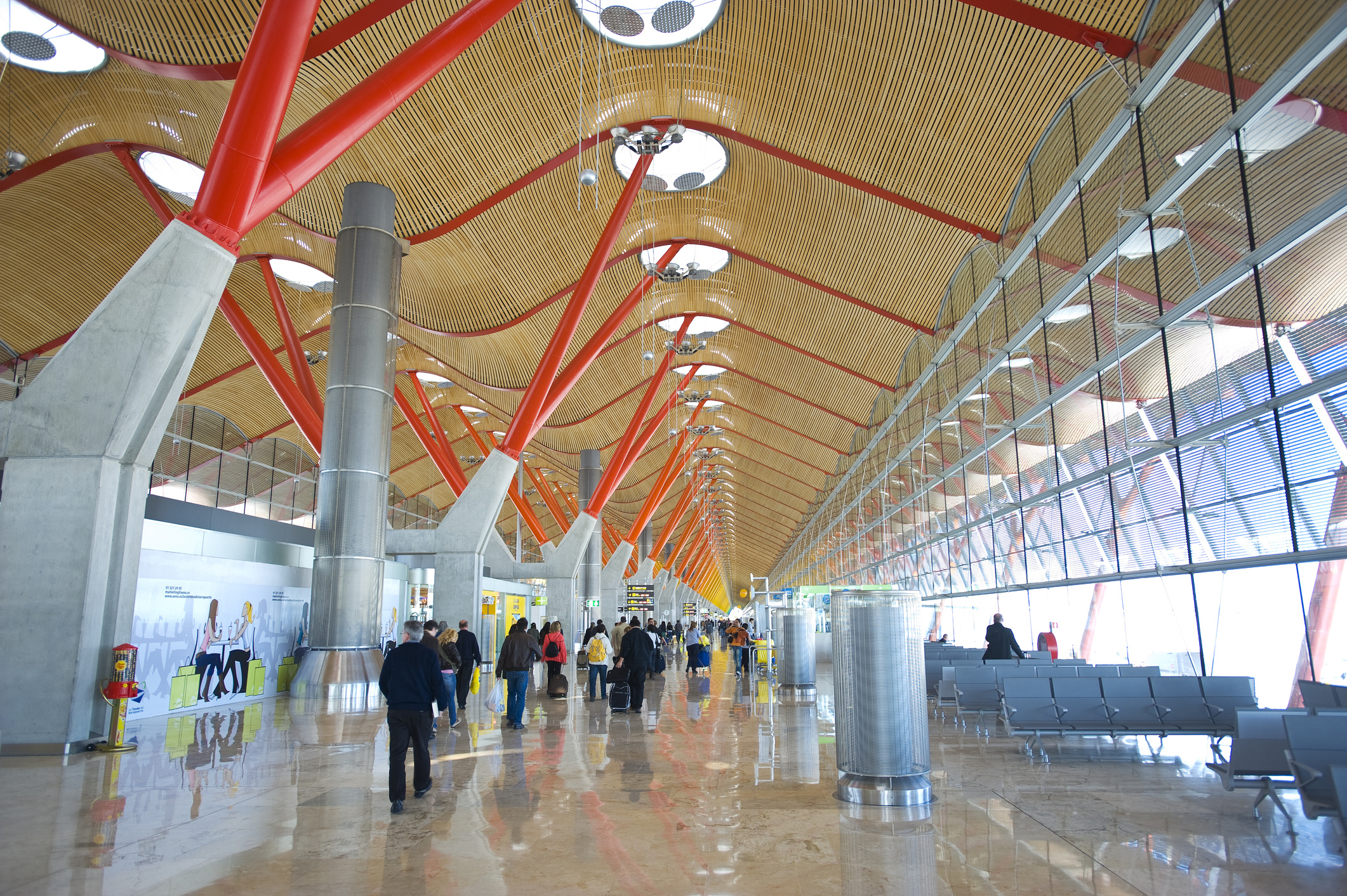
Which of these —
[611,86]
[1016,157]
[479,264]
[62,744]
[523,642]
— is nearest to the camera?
[62,744]

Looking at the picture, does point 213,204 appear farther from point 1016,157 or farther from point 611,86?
point 1016,157

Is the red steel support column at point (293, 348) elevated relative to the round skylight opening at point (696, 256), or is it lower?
lower

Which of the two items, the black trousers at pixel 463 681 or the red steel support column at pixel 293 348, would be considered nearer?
the black trousers at pixel 463 681

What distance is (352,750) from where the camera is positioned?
10.5m

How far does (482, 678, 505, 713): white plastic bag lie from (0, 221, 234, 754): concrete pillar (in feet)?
20.9

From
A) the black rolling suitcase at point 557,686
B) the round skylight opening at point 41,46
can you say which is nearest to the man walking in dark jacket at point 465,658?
the black rolling suitcase at point 557,686

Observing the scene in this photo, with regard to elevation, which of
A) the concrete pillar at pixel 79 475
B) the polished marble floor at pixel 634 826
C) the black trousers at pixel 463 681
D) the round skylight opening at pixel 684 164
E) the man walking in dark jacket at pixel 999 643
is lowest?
the polished marble floor at pixel 634 826

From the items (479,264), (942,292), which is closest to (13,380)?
(479,264)

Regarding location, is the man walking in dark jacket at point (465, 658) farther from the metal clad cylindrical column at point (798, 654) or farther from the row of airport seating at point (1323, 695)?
the row of airport seating at point (1323, 695)

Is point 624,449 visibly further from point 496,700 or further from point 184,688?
point 184,688

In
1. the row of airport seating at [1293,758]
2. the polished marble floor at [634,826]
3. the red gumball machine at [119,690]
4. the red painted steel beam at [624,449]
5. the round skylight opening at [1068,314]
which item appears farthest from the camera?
the red painted steel beam at [624,449]

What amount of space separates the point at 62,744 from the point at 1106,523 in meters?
14.0

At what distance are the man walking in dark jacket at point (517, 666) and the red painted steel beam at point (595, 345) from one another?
9197 mm

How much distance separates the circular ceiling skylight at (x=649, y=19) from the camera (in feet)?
52.5
